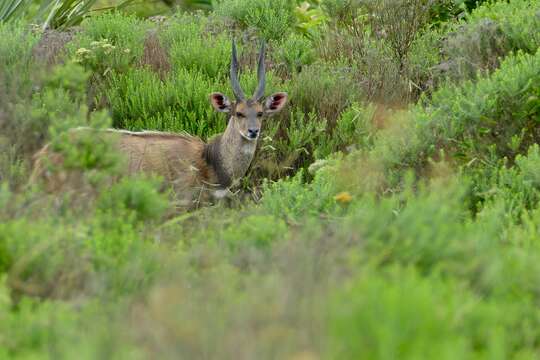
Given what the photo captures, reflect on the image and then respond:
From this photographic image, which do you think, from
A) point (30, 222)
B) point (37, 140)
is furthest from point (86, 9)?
point (30, 222)

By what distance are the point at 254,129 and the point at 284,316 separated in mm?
4855

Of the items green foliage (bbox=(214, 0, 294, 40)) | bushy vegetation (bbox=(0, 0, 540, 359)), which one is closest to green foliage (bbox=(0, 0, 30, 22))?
bushy vegetation (bbox=(0, 0, 540, 359))

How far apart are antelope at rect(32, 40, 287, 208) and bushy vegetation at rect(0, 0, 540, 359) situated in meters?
0.31

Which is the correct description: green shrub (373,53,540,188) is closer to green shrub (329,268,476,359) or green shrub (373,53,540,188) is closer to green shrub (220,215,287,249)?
green shrub (220,215,287,249)

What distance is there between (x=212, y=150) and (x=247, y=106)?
1.58ft

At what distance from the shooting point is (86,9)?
12.7 metres

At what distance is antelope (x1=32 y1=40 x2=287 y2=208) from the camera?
807cm

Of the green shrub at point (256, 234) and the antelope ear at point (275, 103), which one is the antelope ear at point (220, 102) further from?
the green shrub at point (256, 234)

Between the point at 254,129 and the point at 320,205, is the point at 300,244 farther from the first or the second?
the point at 254,129

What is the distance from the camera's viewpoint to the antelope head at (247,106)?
8.33 meters

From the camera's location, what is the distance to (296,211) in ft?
20.9

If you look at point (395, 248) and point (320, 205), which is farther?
point (320, 205)

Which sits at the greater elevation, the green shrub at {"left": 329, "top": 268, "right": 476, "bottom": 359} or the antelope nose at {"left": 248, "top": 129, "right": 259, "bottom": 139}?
the green shrub at {"left": 329, "top": 268, "right": 476, "bottom": 359}

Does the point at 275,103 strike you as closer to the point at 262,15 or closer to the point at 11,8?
the point at 262,15
